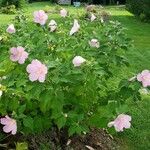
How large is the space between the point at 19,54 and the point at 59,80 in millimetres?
517

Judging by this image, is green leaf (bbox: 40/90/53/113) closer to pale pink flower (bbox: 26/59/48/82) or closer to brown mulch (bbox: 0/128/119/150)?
pale pink flower (bbox: 26/59/48/82)

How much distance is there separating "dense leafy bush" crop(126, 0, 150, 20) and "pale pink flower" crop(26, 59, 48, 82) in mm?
18261

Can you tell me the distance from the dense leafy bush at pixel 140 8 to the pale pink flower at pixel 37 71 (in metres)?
18.3

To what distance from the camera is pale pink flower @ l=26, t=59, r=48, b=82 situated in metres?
4.27

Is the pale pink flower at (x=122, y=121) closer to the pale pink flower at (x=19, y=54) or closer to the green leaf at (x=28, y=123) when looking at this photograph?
the green leaf at (x=28, y=123)

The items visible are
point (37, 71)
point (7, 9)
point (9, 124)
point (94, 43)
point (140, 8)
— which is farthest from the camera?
point (7, 9)

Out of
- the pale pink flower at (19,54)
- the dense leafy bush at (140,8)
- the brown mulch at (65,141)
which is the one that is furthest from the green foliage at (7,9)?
the pale pink flower at (19,54)

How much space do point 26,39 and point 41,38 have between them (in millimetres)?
217

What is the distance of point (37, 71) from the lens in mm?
4301

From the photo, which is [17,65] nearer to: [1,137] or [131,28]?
[1,137]

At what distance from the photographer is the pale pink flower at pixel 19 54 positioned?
4605mm

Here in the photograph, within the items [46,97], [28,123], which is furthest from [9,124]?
[46,97]

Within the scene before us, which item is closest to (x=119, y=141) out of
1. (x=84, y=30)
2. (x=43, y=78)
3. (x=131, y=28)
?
(x=84, y=30)

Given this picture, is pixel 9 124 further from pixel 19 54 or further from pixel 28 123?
pixel 19 54
